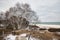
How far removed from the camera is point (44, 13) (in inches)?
89.1

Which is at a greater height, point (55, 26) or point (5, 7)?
point (5, 7)

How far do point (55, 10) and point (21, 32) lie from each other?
74 centimetres

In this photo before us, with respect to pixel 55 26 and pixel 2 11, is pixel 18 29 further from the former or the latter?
pixel 55 26

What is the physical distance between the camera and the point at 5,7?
7.59 ft

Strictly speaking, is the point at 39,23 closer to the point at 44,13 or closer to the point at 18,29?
the point at 44,13

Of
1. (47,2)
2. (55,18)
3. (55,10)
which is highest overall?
(47,2)

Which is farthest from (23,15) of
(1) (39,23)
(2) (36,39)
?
(2) (36,39)

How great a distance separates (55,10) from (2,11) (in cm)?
98

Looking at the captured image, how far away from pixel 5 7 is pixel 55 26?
98cm

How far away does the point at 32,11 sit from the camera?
7.47 ft

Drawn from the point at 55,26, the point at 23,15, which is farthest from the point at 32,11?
the point at 55,26

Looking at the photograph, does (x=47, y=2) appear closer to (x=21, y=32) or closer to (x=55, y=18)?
(x=55, y=18)

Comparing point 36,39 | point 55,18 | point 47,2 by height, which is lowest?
point 36,39

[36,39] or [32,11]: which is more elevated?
[32,11]
